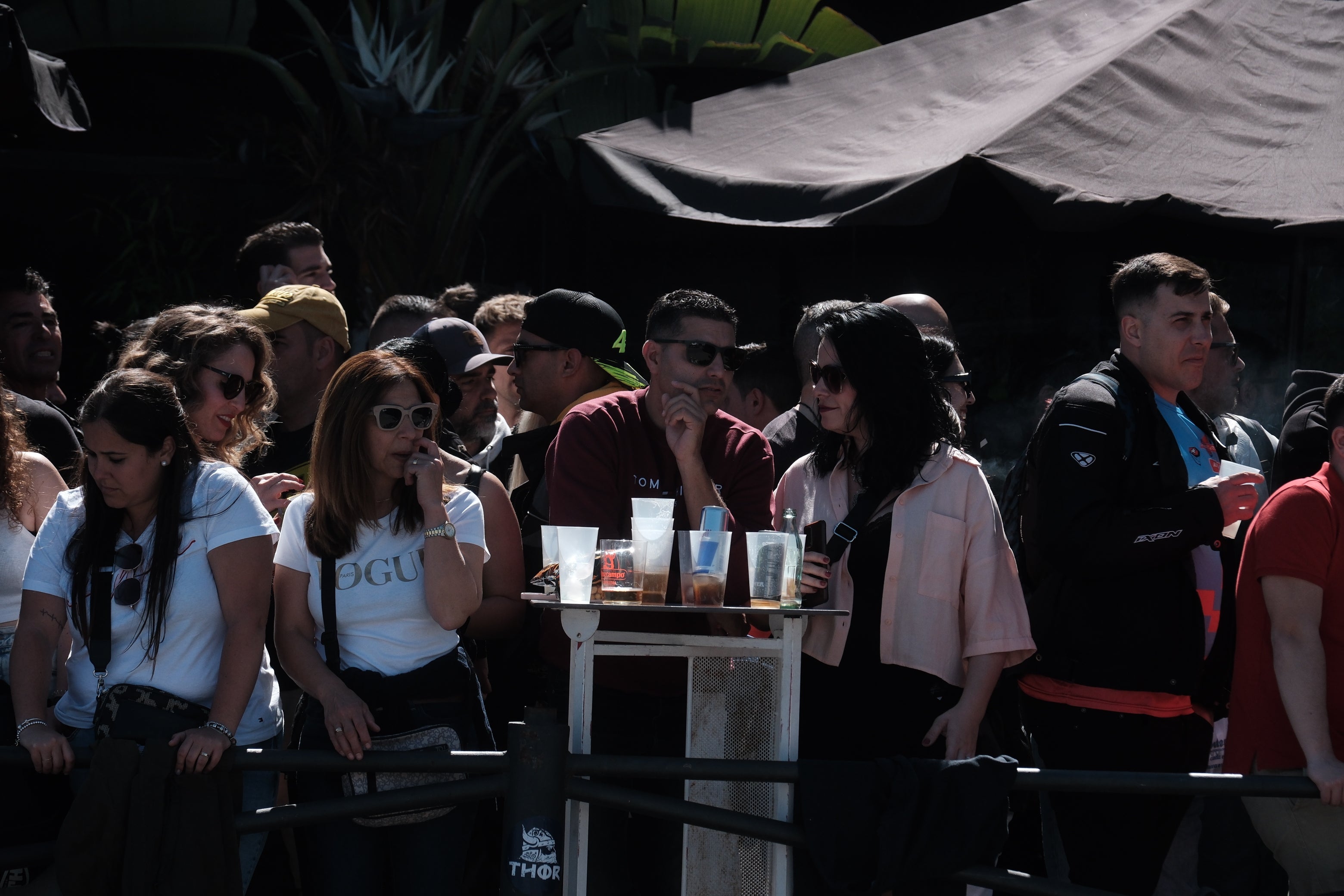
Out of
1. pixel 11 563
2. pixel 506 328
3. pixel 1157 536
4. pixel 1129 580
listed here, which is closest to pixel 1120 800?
pixel 1129 580

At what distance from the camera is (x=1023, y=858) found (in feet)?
14.1

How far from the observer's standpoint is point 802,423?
182 inches

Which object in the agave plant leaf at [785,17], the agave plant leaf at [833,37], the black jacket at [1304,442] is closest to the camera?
the black jacket at [1304,442]

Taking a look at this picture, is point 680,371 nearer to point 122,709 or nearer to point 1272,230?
point 122,709

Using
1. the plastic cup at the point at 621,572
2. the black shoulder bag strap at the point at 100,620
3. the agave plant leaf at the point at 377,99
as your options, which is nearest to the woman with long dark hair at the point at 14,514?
the black shoulder bag strap at the point at 100,620

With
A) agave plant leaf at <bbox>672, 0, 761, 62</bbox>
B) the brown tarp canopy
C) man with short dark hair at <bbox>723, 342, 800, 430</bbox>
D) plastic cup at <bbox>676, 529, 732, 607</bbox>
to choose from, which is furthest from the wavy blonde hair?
agave plant leaf at <bbox>672, 0, 761, 62</bbox>

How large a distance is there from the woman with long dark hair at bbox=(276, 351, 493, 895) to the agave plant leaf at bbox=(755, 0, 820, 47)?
15.8 ft

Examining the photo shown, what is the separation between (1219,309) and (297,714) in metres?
3.28

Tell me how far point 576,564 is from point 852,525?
80 cm

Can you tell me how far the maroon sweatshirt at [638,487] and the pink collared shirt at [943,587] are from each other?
1.17ft

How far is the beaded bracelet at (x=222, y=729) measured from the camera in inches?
117

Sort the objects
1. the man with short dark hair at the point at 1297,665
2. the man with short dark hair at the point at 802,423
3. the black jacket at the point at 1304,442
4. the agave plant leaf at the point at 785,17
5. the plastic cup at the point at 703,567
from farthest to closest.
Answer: the agave plant leaf at the point at 785,17
the man with short dark hair at the point at 802,423
the black jacket at the point at 1304,442
the man with short dark hair at the point at 1297,665
the plastic cup at the point at 703,567

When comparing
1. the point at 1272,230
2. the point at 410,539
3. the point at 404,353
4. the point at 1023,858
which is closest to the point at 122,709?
the point at 410,539

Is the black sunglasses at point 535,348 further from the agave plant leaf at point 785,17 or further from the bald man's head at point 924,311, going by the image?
the agave plant leaf at point 785,17
